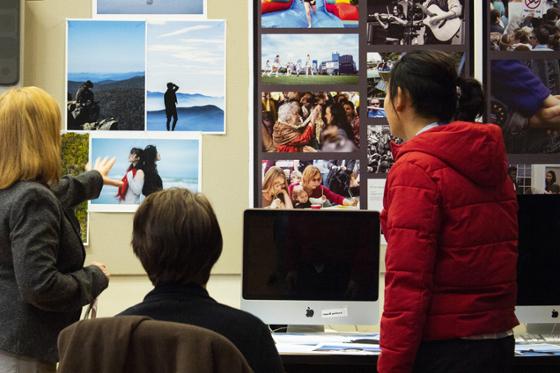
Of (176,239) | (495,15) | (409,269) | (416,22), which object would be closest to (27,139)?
(176,239)

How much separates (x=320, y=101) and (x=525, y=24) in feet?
3.16

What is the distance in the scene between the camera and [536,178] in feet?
11.0

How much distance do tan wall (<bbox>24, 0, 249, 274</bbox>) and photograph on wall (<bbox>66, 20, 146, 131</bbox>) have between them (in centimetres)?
6

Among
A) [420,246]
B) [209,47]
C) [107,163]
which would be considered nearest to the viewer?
[420,246]

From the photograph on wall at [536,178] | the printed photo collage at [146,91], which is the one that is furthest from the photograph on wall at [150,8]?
the photograph on wall at [536,178]

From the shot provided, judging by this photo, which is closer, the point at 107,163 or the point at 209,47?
the point at 107,163

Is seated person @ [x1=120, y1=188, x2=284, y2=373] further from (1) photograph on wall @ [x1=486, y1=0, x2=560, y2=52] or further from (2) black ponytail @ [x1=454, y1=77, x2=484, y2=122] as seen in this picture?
(1) photograph on wall @ [x1=486, y1=0, x2=560, y2=52]

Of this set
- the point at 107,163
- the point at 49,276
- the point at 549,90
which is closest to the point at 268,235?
the point at 107,163

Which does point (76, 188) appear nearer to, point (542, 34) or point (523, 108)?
point (523, 108)

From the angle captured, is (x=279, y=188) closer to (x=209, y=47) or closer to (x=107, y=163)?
(x=209, y=47)

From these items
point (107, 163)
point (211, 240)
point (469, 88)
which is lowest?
point (211, 240)

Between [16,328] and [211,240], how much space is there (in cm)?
87

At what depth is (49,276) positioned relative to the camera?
2.05 m

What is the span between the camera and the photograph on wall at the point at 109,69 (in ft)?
10.9
